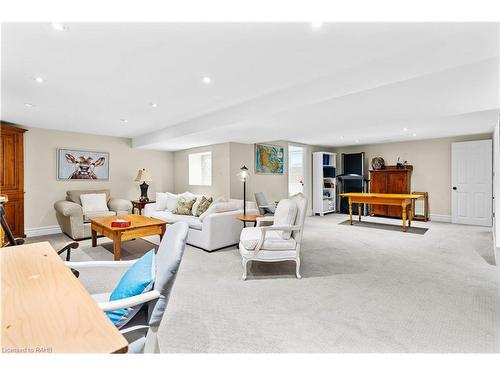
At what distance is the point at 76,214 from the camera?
4.73 meters

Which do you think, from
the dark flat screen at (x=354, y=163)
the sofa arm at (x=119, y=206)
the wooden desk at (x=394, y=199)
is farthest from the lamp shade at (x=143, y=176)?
the dark flat screen at (x=354, y=163)

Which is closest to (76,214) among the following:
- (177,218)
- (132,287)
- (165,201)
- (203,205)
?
(165,201)

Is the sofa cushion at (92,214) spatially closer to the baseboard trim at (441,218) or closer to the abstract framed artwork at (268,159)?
the abstract framed artwork at (268,159)

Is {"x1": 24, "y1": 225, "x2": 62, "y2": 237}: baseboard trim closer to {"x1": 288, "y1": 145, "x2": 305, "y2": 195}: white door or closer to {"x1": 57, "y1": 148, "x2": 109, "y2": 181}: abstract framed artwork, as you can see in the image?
{"x1": 57, "y1": 148, "x2": 109, "y2": 181}: abstract framed artwork

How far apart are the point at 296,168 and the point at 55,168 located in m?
6.08

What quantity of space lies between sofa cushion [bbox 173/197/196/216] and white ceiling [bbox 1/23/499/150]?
5.42 ft

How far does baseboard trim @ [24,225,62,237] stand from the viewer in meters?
5.19

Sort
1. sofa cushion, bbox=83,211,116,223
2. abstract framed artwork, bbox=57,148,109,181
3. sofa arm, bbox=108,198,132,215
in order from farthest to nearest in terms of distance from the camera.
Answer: sofa arm, bbox=108,198,132,215
abstract framed artwork, bbox=57,148,109,181
sofa cushion, bbox=83,211,116,223

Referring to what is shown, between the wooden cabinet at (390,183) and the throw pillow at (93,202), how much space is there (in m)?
6.73

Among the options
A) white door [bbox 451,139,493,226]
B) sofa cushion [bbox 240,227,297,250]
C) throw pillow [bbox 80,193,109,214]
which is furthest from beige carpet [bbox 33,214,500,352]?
white door [bbox 451,139,493,226]

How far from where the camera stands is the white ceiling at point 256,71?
6.44 feet
